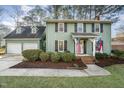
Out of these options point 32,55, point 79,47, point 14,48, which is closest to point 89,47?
point 79,47

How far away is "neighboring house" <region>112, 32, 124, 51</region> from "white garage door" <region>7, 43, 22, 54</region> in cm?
1350

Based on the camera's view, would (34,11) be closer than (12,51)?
No

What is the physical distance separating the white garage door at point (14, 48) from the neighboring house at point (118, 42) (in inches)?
531

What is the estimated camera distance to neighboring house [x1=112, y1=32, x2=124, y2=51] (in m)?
22.9

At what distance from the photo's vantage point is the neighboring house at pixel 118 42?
22919 mm

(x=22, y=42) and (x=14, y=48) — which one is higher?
(x=22, y=42)

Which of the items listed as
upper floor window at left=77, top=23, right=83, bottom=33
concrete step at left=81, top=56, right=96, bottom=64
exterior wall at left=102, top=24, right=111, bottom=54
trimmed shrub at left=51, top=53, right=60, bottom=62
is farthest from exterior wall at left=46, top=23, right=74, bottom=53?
trimmed shrub at left=51, top=53, right=60, bottom=62

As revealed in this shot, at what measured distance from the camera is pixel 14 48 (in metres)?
20.7

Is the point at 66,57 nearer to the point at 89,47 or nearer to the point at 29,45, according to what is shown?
the point at 89,47

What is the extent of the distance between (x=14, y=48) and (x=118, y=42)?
15.2 m

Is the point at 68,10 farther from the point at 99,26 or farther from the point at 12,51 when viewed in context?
the point at 12,51
